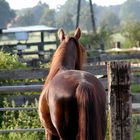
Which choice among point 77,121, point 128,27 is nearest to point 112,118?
point 77,121

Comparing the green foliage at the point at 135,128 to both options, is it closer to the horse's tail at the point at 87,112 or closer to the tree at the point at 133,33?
the horse's tail at the point at 87,112

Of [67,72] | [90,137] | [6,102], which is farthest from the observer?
[6,102]

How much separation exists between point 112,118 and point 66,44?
1.05 m

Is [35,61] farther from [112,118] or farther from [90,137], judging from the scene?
[90,137]

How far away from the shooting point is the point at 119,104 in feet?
18.2

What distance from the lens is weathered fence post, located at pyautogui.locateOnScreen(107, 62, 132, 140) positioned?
5418mm

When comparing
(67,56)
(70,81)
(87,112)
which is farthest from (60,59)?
(87,112)

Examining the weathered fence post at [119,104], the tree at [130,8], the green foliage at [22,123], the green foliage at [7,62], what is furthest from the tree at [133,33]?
the tree at [130,8]

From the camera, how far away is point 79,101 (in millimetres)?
4230

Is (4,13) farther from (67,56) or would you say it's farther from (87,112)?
(87,112)

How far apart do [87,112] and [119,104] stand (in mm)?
1356

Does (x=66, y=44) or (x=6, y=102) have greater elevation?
(x=66, y=44)

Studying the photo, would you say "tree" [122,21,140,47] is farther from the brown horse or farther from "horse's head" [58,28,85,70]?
the brown horse

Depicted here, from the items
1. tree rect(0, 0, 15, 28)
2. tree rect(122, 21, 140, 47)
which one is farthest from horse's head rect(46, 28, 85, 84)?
tree rect(0, 0, 15, 28)
